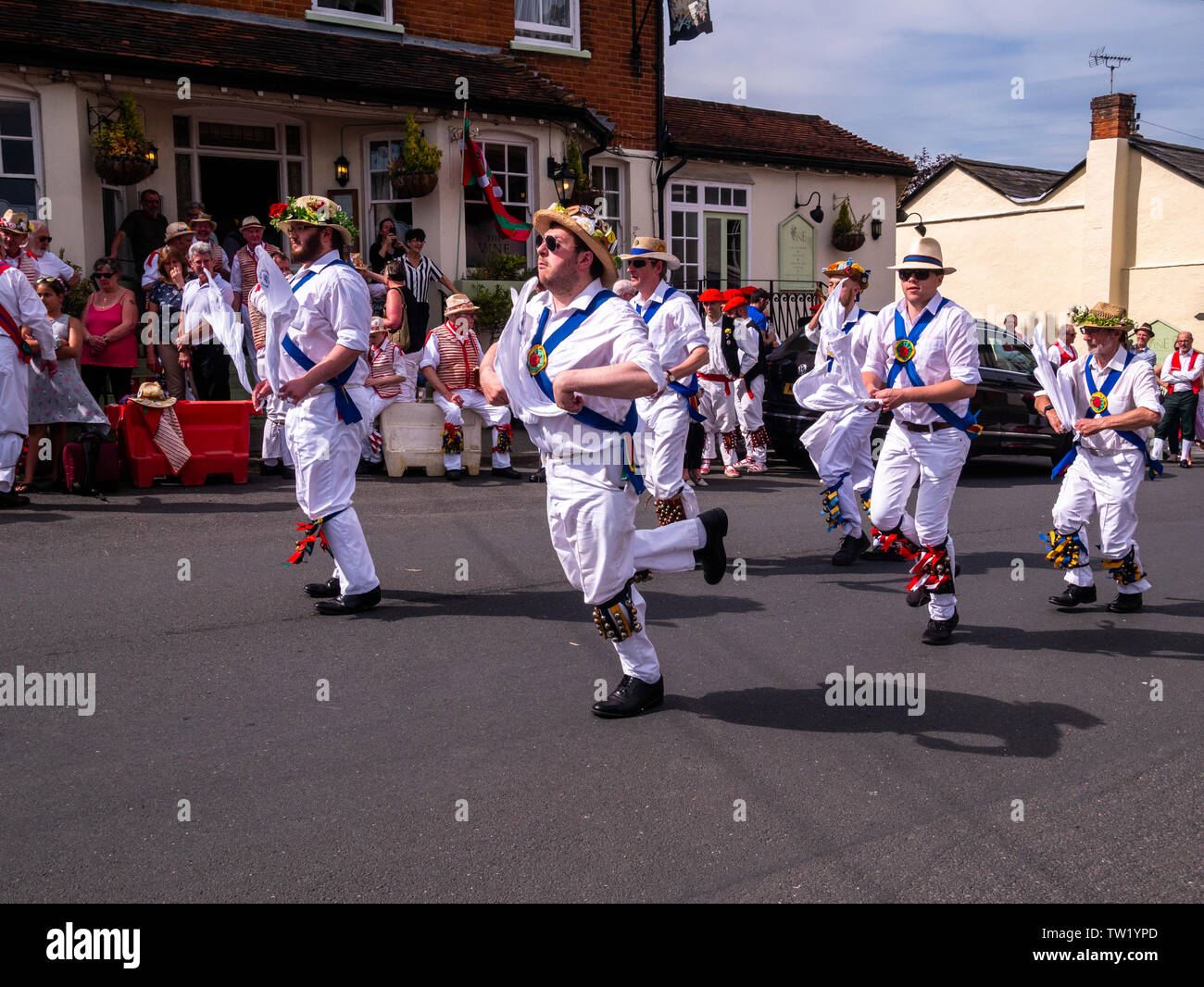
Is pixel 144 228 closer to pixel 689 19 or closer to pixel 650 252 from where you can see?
pixel 650 252

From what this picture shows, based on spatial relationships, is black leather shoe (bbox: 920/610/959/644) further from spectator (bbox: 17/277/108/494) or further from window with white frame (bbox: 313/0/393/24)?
window with white frame (bbox: 313/0/393/24)

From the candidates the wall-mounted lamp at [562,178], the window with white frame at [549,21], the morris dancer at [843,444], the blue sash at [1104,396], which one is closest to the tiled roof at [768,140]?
the window with white frame at [549,21]

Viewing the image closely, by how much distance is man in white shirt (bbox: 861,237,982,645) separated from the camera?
611 cm

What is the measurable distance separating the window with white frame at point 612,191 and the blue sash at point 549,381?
1571 cm

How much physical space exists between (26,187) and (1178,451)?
16.1 meters

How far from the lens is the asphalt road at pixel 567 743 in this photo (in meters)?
3.57

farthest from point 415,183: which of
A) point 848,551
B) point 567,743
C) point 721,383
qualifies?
point 567,743

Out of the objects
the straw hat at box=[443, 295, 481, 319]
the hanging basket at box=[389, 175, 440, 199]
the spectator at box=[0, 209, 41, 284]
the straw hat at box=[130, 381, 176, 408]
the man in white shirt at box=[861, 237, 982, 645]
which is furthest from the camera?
the hanging basket at box=[389, 175, 440, 199]

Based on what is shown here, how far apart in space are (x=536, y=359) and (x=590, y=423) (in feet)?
1.18

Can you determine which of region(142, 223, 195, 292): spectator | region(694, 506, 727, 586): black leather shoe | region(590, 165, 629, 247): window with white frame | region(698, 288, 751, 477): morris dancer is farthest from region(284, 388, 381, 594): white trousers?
region(590, 165, 629, 247): window with white frame

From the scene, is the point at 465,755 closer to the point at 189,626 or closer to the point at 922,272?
the point at 189,626

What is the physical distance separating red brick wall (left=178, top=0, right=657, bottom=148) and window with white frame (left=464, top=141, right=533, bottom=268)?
6.74 feet

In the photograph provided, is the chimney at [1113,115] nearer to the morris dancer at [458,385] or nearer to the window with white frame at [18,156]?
the morris dancer at [458,385]
